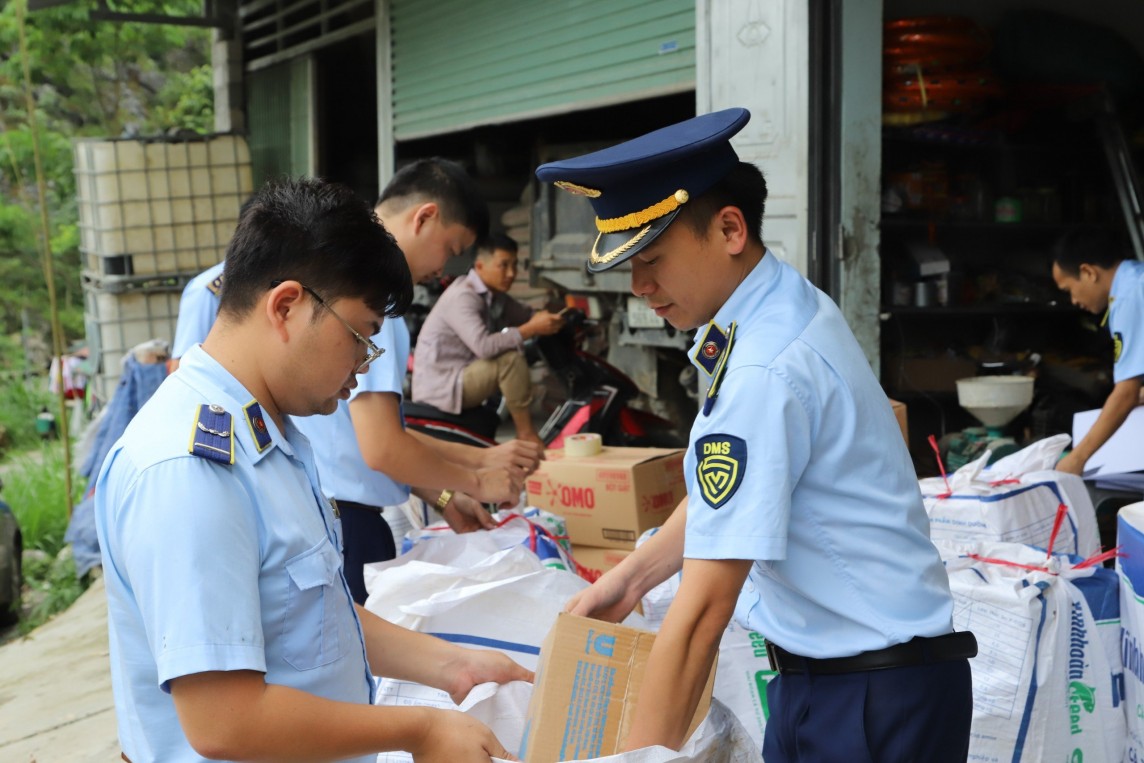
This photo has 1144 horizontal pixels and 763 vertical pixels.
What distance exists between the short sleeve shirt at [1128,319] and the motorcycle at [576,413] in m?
2.33

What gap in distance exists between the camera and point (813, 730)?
5.66 feet

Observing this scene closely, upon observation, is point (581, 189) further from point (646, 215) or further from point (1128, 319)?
point (1128, 319)

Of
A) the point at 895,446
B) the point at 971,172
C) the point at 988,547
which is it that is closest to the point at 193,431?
the point at 895,446

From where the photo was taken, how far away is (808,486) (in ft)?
5.23

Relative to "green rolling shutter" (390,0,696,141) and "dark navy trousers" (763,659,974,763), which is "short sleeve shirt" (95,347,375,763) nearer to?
"dark navy trousers" (763,659,974,763)

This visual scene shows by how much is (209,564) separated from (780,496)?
0.78 metres

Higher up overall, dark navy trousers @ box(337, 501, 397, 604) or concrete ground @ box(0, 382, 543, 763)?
dark navy trousers @ box(337, 501, 397, 604)

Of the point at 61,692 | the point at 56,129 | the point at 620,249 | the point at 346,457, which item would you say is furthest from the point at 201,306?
the point at 56,129

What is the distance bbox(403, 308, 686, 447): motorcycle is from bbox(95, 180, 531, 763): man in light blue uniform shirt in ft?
12.6

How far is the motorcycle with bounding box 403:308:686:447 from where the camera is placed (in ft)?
17.7

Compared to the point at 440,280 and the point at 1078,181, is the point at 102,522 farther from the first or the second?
the point at 1078,181

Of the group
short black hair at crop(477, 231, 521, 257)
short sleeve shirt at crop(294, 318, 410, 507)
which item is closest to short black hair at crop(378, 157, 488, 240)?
short sleeve shirt at crop(294, 318, 410, 507)

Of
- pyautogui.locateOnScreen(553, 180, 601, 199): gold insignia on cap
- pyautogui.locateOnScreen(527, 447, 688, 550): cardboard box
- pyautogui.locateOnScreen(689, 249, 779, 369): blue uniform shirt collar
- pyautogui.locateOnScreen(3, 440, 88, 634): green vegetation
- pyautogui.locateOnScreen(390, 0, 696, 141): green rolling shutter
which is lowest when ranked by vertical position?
pyautogui.locateOnScreen(3, 440, 88, 634): green vegetation

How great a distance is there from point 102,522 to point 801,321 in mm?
1032
